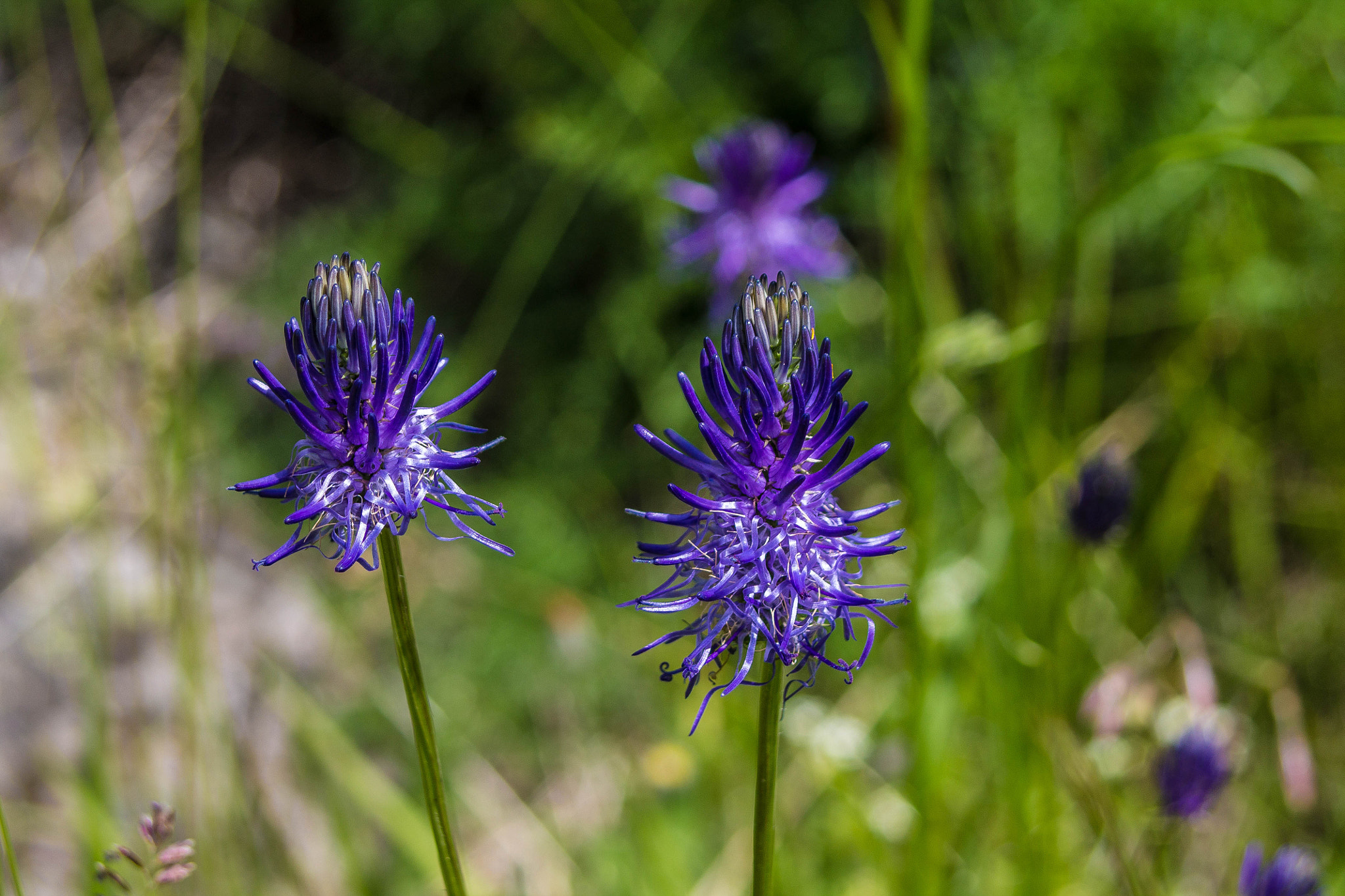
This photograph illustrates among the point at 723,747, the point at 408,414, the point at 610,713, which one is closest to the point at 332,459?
the point at 408,414

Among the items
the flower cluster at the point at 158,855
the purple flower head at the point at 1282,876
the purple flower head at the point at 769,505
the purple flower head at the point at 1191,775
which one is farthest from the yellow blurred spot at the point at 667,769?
the purple flower head at the point at 769,505

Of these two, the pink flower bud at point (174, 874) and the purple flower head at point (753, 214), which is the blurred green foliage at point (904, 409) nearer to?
the purple flower head at point (753, 214)

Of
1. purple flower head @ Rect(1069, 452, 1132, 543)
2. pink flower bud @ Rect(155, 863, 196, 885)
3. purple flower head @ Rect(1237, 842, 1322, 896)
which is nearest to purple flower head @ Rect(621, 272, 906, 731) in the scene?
pink flower bud @ Rect(155, 863, 196, 885)

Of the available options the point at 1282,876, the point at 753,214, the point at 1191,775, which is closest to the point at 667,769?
the point at 1191,775

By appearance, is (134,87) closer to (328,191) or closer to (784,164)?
(328,191)

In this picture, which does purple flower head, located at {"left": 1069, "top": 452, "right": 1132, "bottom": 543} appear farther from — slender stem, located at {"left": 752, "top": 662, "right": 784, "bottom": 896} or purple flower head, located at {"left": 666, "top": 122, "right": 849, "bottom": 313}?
slender stem, located at {"left": 752, "top": 662, "right": 784, "bottom": 896}

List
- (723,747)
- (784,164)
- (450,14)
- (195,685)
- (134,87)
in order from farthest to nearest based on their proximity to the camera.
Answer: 1. (134,87)
2. (450,14)
3. (723,747)
4. (784,164)
5. (195,685)
